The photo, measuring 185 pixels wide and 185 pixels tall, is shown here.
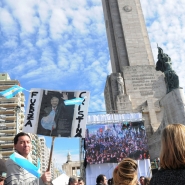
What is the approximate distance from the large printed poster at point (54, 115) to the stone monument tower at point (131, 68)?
616 inches

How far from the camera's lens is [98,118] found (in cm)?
1986

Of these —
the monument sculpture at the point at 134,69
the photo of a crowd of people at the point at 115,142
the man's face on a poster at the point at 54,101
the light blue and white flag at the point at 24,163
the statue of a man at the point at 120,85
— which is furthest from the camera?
the statue of a man at the point at 120,85

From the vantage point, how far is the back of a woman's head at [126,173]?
2512mm

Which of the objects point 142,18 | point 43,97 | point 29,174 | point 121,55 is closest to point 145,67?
point 121,55

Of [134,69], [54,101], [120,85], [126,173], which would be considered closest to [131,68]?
[134,69]

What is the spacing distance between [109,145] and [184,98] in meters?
7.10

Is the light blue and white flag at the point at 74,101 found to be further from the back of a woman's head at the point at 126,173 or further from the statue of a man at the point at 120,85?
the statue of a man at the point at 120,85

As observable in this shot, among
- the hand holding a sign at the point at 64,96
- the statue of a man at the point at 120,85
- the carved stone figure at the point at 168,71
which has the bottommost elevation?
the hand holding a sign at the point at 64,96

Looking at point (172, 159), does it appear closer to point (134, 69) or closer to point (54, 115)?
point (54, 115)

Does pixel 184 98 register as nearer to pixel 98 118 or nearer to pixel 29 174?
pixel 98 118

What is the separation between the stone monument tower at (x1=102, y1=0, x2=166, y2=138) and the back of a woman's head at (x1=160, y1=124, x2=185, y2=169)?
62.1 ft

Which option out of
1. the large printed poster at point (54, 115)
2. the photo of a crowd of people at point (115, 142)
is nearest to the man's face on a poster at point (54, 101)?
the large printed poster at point (54, 115)

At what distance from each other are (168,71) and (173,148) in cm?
1489

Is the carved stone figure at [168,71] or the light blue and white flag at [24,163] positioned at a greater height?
the carved stone figure at [168,71]
